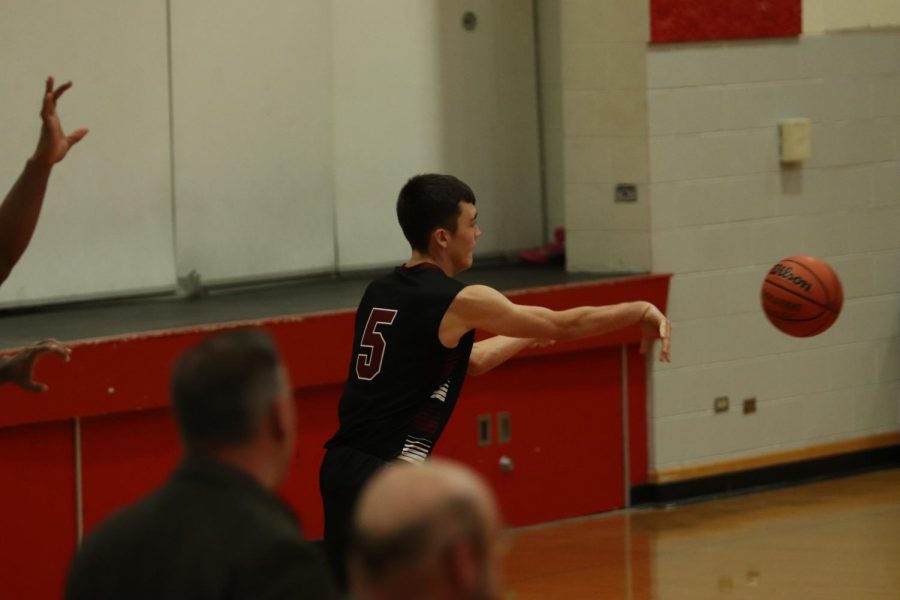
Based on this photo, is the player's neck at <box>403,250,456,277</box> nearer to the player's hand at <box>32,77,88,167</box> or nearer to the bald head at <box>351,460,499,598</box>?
the player's hand at <box>32,77,88,167</box>

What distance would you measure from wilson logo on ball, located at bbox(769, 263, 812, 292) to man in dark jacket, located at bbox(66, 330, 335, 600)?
444 cm

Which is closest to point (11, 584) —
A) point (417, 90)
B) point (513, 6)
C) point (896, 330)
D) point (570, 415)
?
point (570, 415)

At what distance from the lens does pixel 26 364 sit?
4.38 metres

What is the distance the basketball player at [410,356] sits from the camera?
4.89m

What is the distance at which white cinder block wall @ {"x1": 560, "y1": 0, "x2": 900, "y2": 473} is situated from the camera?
805 centimetres

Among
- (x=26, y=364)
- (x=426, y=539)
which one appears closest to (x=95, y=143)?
(x=26, y=364)

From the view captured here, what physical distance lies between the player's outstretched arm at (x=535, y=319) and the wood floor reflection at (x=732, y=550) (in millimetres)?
1782

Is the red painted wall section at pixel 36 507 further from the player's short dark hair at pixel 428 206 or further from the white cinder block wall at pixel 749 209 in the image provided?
the white cinder block wall at pixel 749 209

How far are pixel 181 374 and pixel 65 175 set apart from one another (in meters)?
5.12

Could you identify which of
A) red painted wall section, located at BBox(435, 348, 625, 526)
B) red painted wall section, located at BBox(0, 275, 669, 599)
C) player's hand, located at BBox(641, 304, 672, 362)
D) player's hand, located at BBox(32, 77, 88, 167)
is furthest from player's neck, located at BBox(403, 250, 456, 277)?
red painted wall section, located at BBox(435, 348, 625, 526)

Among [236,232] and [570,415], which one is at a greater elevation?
[236,232]

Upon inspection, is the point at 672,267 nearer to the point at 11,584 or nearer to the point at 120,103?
the point at 120,103

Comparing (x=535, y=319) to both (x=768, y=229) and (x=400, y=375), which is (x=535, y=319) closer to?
(x=400, y=375)

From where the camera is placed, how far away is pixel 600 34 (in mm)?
8039
